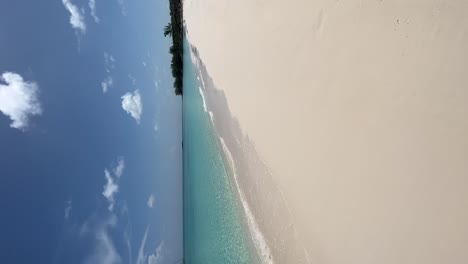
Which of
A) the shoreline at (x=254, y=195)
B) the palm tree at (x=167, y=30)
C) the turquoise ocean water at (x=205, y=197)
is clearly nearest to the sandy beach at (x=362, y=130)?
the shoreline at (x=254, y=195)

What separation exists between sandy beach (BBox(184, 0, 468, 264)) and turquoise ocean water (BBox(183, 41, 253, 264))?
194 centimetres

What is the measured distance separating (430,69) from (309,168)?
6.62ft

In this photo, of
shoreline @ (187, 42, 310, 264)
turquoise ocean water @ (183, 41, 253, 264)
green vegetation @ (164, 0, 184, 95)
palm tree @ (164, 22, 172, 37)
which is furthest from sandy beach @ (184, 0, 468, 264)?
palm tree @ (164, 22, 172, 37)

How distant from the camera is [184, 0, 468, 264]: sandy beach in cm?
282

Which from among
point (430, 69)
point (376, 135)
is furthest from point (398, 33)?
point (376, 135)

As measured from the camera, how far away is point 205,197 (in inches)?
420

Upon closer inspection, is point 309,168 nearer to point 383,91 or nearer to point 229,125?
point 383,91

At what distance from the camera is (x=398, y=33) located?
3.34 m

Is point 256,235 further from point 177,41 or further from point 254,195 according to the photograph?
point 177,41

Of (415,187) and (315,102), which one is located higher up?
(315,102)

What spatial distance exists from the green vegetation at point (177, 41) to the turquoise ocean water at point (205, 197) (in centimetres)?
36

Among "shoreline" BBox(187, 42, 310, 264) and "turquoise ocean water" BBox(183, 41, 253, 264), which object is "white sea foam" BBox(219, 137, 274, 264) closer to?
"shoreline" BBox(187, 42, 310, 264)

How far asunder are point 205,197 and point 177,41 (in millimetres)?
→ 8733

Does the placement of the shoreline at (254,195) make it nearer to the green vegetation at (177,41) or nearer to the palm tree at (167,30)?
the green vegetation at (177,41)
